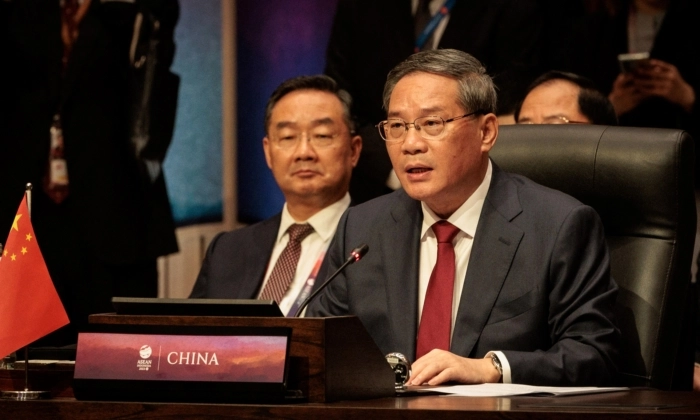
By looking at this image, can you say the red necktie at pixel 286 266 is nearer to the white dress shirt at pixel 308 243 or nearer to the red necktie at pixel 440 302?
the white dress shirt at pixel 308 243

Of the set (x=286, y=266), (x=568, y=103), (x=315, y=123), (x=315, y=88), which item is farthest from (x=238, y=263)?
(x=568, y=103)

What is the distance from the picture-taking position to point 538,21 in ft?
12.6

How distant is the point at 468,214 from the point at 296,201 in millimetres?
944

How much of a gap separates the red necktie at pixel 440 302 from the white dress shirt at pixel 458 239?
0.8 inches

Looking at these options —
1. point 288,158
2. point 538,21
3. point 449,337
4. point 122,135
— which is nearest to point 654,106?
point 538,21

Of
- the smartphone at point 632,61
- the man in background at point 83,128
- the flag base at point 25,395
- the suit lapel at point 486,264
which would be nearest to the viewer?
the flag base at point 25,395

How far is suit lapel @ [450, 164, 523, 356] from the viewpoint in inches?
96.0

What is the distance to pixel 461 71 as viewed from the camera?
260 cm

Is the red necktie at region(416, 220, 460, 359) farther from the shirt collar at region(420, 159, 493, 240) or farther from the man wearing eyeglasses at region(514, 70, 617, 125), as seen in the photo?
the man wearing eyeglasses at region(514, 70, 617, 125)

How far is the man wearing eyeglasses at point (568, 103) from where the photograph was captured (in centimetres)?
339

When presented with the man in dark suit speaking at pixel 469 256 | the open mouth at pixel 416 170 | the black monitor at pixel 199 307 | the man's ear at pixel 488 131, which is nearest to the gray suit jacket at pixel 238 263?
the man in dark suit speaking at pixel 469 256

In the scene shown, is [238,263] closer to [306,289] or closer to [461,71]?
[306,289]

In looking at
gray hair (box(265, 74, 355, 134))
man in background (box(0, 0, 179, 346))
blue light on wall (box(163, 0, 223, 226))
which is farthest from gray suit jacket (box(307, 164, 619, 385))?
blue light on wall (box(163, 0, 223, 226))

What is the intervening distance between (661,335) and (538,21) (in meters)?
1.64
